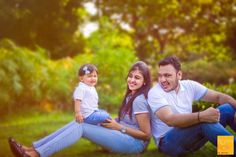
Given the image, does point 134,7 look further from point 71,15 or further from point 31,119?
point 31,119

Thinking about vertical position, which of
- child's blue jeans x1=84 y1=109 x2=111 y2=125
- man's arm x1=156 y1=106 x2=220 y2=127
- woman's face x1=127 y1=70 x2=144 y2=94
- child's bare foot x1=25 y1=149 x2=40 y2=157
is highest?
woman's face x1=127 y1=70 x2=144 y2=94

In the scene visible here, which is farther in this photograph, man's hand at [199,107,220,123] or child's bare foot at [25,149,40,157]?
child's bare foot at [25,149,40,157]

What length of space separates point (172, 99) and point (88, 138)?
0.82 metres

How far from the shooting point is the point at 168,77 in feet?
10.5

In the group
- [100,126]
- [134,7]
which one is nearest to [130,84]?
[100,126]

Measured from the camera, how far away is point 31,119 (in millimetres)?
6336

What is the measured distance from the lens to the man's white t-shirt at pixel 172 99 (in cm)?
309

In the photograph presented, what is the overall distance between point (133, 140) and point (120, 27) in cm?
1118

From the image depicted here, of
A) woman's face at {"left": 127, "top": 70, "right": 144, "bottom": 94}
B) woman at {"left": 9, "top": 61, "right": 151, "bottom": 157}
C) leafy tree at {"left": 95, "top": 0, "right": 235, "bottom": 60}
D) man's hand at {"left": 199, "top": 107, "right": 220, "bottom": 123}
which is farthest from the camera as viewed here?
leafy tree at {"left": 95, "top": 0, "right": 235, "bottom": 60}

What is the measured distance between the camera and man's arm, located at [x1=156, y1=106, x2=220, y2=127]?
2820 millimetres

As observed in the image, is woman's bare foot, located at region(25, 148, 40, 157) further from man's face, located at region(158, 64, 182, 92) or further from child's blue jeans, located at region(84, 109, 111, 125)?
man's face, located at region(158, 64, 182, 92)

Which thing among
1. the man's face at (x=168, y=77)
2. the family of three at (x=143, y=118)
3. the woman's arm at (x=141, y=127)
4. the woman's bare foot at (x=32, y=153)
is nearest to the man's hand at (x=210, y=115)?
the family of three at (x=143, y=118)

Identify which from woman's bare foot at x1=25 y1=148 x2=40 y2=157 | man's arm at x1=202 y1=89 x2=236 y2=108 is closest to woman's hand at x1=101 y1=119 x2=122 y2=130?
woman's bare foot at x1=25 y1=148 x2=40 y2=157

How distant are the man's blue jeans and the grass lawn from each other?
20 centimetres
